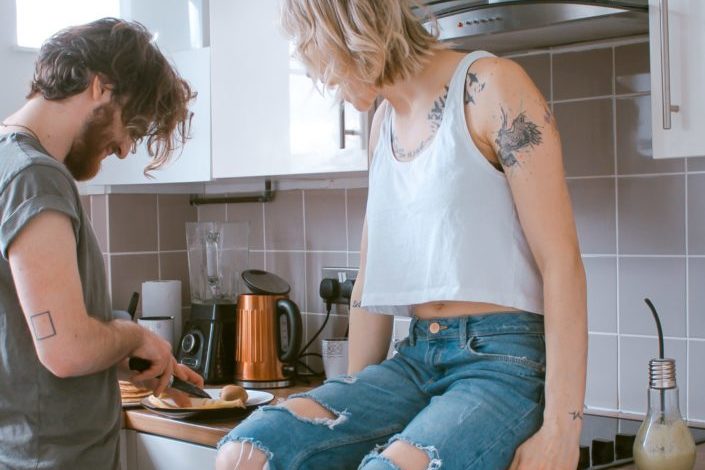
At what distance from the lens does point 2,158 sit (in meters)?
1.41

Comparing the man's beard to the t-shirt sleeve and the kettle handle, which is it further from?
the kettle handle

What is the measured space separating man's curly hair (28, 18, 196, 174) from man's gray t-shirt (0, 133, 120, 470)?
12cm

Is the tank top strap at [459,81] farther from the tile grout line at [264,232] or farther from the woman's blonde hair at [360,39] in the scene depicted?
the tile grout line at [264,232]

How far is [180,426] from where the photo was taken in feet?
6.62

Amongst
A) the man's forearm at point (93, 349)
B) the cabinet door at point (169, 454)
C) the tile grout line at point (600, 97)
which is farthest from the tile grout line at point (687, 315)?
the man's forearm at point (93, 349)

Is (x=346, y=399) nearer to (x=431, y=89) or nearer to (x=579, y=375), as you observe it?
(x=579, y=375)

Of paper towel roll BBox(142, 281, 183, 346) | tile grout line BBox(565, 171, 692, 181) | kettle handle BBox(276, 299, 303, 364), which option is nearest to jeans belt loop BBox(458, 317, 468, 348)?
tile grout line BBox(565, 171, 692, 181)

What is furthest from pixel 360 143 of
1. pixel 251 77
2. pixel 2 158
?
pixel 2 158

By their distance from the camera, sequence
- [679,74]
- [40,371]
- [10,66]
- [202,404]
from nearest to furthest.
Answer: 1. [40,371]
2. [679,74]
3. [202,404]
4. [10,66]

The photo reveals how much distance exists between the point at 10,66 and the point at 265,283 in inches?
35.7

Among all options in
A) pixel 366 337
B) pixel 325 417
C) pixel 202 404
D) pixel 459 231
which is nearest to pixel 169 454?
pixel 202 404

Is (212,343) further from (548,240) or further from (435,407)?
(548,240)

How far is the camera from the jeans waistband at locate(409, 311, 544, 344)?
4.60 feet

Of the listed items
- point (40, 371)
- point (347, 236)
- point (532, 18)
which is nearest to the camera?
point (40, 371)
